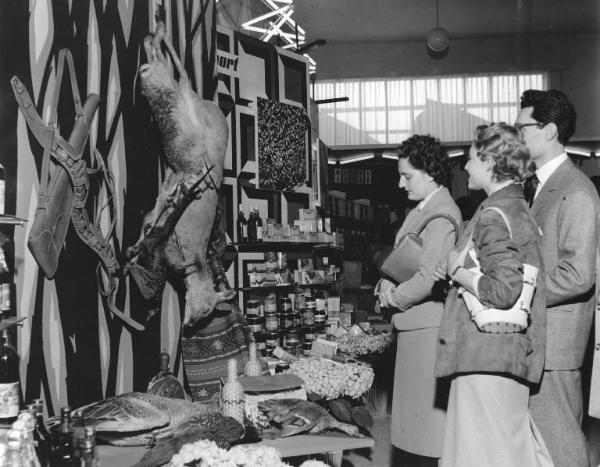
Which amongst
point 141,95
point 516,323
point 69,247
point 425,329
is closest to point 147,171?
point 141,95

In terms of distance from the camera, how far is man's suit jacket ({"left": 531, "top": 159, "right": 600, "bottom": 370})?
269 cm

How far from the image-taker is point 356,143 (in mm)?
14445

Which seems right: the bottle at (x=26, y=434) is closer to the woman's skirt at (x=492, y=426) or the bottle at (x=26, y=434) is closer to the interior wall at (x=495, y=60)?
the woman's skirt at (x=492, y=426)

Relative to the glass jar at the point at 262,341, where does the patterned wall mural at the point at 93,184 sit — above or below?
above

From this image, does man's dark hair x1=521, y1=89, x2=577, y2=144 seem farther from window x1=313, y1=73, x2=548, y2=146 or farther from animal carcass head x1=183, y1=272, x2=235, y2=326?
window x1=313, y1=73, x2=548, y2=146

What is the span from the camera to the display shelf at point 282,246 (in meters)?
4.83

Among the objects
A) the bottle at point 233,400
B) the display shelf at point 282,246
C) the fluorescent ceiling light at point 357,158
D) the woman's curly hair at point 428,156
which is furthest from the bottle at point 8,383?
the fluorescent ceiling light at point 357,158

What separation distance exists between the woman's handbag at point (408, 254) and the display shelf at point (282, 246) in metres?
1.57

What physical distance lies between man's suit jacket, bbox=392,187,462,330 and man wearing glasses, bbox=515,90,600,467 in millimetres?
465

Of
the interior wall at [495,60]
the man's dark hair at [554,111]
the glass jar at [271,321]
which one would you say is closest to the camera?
the man's dark hair at [554,111]

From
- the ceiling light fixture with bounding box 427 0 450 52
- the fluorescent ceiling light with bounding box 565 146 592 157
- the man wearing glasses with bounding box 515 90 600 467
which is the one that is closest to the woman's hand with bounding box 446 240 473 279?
the man wearing glasses with bounding box 515 90 600 467

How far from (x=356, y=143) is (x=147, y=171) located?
1142cm

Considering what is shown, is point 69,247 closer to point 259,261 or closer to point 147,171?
point 147,171

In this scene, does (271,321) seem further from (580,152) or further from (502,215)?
(580,152)
